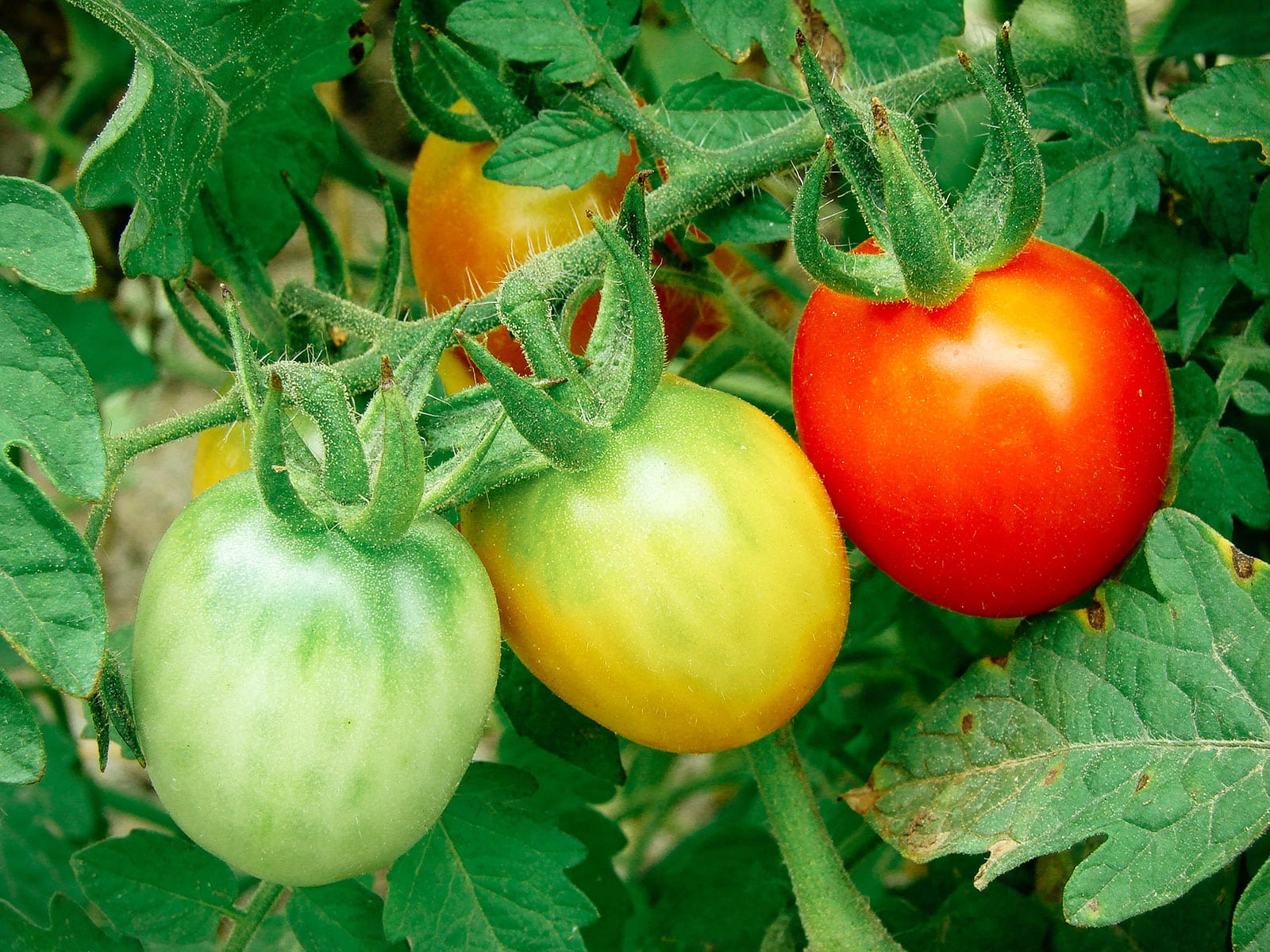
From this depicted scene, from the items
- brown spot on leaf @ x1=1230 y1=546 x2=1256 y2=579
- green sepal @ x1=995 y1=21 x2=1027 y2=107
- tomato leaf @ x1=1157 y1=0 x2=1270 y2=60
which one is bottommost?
brown spot on leaf @ x1=1230 y1=546 x2=1256 y2=579

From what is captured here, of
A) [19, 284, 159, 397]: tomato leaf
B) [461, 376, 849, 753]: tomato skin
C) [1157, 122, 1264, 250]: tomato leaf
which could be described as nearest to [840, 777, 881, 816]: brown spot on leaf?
[461, 376, 849, 753]: tomato skin

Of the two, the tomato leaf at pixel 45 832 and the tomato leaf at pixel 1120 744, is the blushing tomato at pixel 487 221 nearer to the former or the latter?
the tomato leaf at pixel 1120 744

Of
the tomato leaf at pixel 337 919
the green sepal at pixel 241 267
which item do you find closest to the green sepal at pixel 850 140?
the green sepal at pixel 241 267

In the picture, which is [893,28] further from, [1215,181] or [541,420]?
[541,420]

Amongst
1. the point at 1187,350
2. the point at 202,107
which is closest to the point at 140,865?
the point at 202,107

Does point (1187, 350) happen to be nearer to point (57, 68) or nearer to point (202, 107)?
point (202, 107)

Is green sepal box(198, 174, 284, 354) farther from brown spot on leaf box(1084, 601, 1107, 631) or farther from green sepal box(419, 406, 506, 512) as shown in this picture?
brown spot on leaf box(1084, 601, 1107, 631)
